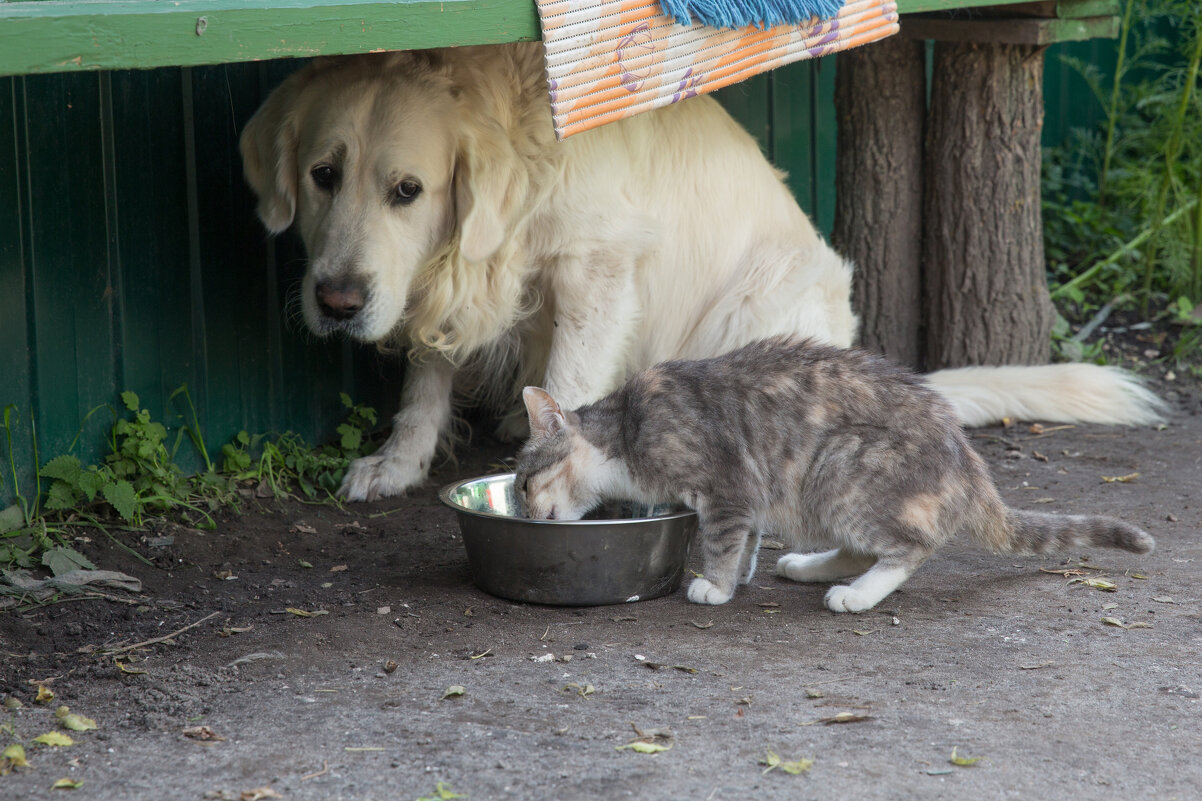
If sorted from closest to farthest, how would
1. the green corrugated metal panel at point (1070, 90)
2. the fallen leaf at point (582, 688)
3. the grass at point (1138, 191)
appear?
1. the fallen leaf at point (582, 688)
2. the grass at point (1138, 191)
3. the green corrugated metal panel at point (1070, 90)

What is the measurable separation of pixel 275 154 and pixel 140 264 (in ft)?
2.22

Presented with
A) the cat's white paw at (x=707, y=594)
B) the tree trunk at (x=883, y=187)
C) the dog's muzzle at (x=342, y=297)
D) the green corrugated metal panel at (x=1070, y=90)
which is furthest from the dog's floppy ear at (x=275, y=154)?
the green corrugated metal panel at (x=1070, y=90)

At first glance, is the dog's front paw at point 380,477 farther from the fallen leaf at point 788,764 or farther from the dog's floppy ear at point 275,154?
the fallen leaf at point 788,764

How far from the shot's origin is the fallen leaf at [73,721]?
259 centimetres

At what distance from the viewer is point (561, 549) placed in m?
3.29

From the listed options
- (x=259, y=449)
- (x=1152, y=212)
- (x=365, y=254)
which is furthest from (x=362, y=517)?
(x=1152, y=212)

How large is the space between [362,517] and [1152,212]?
4866 mm

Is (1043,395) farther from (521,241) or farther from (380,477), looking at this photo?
(380,477)

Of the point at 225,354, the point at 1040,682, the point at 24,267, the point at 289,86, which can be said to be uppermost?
the point at 289,86

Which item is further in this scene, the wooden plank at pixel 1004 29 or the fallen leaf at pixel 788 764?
the wooden plank at pixel 1004 29

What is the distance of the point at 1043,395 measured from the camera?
5.18 metres

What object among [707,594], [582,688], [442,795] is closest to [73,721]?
Answer: [442,795]

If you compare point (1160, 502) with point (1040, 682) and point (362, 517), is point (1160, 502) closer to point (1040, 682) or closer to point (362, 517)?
point (1040, 682)

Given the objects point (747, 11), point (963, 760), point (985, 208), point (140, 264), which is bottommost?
point (963, 760)
